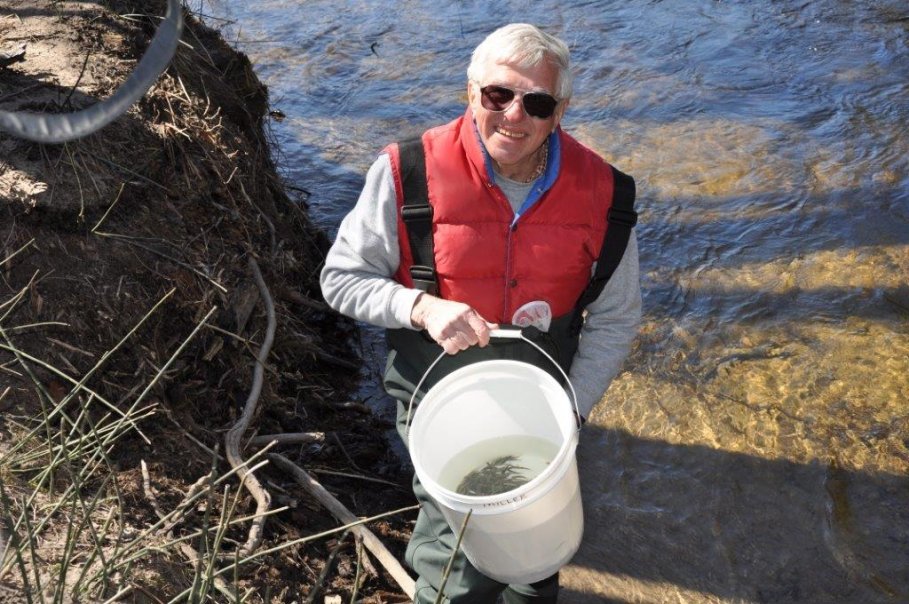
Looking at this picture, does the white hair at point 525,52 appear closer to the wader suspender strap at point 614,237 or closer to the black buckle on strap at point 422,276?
the wader suspender strap at point 614,237

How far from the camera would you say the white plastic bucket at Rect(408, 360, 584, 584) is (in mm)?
2777

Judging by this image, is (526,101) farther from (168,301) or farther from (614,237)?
(168,301)

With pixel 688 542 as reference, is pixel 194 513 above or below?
above

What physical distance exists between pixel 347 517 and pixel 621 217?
5.38ft

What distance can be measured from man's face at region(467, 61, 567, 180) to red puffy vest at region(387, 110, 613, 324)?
0.26 ft

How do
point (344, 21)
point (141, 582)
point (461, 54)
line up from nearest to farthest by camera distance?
point (141, 582) < point (461, 54) < point (344, 21)

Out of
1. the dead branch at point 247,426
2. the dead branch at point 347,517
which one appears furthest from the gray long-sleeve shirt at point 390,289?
the dead branch at point 347,517

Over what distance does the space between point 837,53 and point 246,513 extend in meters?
6.73

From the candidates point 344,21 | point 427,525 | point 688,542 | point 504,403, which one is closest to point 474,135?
point 504,403

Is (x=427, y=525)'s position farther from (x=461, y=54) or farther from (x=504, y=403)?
(x=461, y=54)

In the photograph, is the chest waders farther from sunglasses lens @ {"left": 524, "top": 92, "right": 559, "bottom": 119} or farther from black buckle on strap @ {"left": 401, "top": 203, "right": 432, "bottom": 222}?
sunglasses lens @ {"left": 524, "top": 92, "right": 559, "bottom": 119}

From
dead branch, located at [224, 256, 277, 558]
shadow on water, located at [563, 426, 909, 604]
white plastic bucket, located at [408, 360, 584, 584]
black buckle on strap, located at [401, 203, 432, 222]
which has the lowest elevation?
shadow on water, located at [563, 426, 909, 604]

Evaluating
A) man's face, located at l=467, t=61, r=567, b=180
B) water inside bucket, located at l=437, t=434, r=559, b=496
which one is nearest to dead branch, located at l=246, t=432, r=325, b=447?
water inside bucket, located at l=437, t=434, r=559, b=496

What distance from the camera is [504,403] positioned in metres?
3.29
